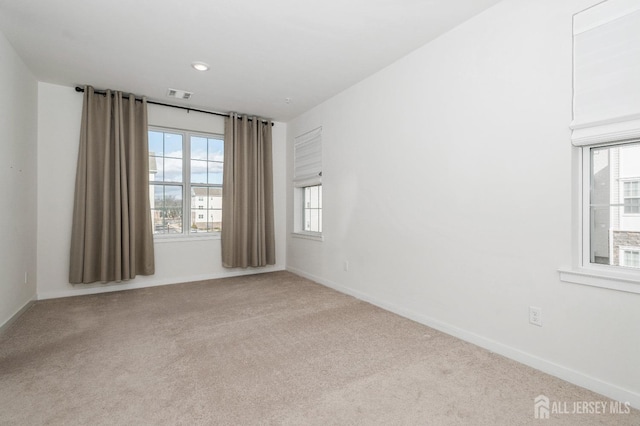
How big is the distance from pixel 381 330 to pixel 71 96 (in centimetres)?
470

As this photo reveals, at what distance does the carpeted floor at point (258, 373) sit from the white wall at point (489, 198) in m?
0.25

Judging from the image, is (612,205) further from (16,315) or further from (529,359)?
(16,315)

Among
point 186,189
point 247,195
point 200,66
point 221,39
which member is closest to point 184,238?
point 186,189

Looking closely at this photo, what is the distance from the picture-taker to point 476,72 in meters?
2.53

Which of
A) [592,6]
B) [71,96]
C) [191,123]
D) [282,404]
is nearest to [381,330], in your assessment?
[282,404]

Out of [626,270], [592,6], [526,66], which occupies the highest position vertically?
[592,6]

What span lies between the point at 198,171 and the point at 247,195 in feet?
2.80

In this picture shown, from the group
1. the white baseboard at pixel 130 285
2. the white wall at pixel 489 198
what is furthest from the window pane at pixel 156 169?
the white wall at pixel 489 198

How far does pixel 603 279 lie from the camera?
1.83 metres

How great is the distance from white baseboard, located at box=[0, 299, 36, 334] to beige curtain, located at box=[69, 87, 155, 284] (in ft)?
1.44

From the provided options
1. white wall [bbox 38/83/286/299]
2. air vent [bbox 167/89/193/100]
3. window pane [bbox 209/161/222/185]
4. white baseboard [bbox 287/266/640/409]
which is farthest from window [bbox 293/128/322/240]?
white wall [bbox 38/83/286/299]

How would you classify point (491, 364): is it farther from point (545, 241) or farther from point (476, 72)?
point (476, 72)

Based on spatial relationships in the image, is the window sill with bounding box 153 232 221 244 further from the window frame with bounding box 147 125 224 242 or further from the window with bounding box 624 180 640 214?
the window with bounding box 624 180 640 214

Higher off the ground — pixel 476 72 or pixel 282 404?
pixel 476 72
